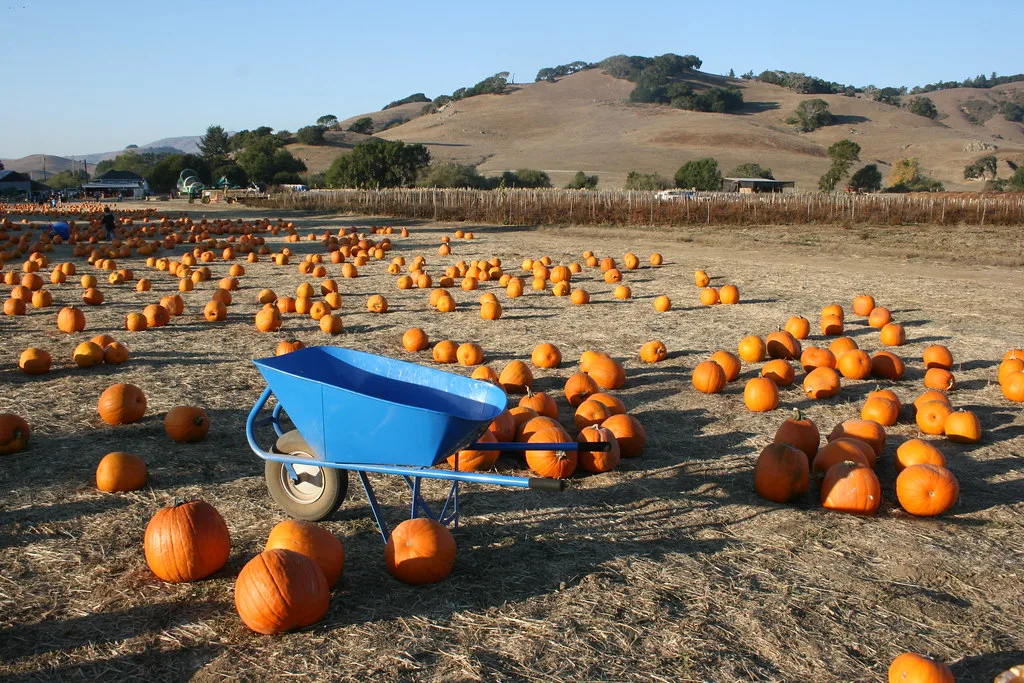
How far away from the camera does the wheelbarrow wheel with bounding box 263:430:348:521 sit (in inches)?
175

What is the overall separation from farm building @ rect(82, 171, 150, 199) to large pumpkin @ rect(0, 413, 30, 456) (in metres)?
88.6

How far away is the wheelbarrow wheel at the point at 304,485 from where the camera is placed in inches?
175

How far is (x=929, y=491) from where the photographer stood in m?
4.77

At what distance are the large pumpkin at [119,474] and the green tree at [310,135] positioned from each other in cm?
13126

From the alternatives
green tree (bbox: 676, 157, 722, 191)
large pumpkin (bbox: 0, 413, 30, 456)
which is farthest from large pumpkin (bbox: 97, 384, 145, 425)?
green tree (bbox: 676, 157, 722, 191)

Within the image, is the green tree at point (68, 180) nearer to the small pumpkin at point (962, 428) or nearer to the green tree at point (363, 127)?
the green tree at point (363, 127)

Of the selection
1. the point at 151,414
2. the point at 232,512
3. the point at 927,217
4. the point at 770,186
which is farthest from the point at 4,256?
the point at 770,186

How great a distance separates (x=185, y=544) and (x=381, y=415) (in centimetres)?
110

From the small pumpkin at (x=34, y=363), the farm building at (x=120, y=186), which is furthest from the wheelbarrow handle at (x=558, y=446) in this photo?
the farm building at (x=120, y=186)

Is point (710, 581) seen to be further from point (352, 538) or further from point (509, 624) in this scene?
point (352, 538)

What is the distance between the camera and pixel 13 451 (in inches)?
215

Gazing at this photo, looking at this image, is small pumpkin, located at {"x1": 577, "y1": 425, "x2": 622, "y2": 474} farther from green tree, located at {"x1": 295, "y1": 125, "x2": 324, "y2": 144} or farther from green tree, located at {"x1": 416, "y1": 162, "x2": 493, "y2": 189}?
green tree, located at {"x1": 295, "y1": 125, "x2": 324, "y2": 144}

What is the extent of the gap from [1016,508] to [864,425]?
106 centimetres

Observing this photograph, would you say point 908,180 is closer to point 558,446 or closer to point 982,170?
point 982,170
